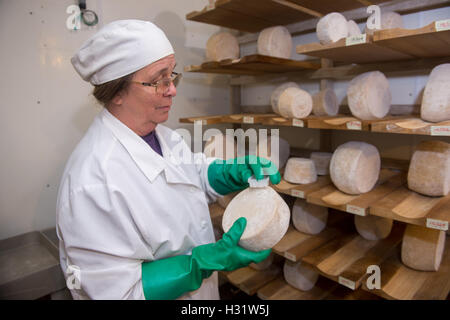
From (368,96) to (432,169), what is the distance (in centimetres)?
45

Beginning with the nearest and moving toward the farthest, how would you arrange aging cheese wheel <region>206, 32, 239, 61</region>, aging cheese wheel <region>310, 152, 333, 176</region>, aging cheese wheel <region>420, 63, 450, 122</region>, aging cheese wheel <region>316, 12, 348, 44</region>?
aging cheese wheel <region>420, 63, 450, 122</region>
aging cheese wheel <region>316, 12, 348, 44</region>
aging cheese wheel <region>310, 152, 333, 176</region>
aging cheese wheel <region>206, 32, 239, 61</region>

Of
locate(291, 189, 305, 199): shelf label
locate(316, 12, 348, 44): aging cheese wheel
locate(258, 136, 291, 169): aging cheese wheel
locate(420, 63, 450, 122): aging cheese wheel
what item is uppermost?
locate(316, 12, 348, 44): aging cheese wheel

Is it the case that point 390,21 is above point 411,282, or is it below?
above

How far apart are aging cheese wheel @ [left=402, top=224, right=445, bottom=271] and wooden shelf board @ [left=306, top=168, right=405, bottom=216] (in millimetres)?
243

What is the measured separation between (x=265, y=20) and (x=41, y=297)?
2.22 metres

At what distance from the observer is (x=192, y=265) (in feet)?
3.56

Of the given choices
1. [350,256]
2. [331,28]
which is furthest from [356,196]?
[331,28]

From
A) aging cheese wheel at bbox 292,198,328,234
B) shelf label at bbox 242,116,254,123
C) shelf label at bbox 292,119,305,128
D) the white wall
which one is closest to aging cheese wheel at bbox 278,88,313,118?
shelf label at bbox 292,119,305,128

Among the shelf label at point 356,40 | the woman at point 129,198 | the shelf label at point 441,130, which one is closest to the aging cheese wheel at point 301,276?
the woman at point 129,198

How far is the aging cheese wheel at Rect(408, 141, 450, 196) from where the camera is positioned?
4.47 feet

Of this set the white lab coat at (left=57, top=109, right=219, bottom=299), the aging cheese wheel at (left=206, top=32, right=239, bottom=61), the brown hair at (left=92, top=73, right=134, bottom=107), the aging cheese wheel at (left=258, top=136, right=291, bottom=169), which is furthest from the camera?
the aging cheese wheel at (left=206, top=32, right=239, bottom=61)

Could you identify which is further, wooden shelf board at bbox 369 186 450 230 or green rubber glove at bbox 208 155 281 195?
green rubber glove at bbox 208 155 281 195

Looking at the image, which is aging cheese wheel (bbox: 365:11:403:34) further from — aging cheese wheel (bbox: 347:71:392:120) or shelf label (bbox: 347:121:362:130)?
shelf label (bbox: 347:121:362:130)

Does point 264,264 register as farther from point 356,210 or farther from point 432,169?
point 432,169
